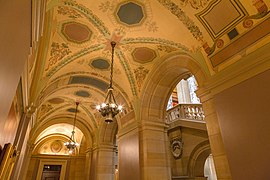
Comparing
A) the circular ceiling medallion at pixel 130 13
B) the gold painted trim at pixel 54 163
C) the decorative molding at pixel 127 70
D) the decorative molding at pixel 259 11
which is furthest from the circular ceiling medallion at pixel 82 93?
the gold painted trim at pixel 54 163

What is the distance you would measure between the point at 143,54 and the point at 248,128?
11.4 ft

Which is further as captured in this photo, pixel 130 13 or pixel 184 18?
pixel 130 13

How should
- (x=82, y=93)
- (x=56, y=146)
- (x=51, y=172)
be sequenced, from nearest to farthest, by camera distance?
(x=82, y=93) < (x=51, y=172) < (x=56, y=146)

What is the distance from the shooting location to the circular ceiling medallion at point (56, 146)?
1434 centimetres

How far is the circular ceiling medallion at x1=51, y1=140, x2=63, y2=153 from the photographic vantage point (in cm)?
1434

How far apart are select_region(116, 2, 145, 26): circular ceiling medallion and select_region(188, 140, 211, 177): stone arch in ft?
16.8

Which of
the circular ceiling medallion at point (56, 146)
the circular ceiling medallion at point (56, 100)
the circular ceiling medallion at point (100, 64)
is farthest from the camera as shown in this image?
the circular ceiling medallion at point (56, 146)

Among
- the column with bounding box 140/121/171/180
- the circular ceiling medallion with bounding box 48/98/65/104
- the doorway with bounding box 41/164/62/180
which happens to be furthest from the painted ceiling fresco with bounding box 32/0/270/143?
the doorway with bounding box 41/164/62/180

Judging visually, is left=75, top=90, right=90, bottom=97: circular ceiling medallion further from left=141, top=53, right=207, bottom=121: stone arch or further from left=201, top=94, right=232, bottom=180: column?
left=201, top=94, right=232, bottom=180: column

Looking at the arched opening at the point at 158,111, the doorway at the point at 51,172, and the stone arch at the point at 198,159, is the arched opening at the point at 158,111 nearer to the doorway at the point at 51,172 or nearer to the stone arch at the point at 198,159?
the stone arch at the point at 198,159

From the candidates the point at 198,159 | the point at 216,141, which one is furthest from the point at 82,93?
the point at 216,141

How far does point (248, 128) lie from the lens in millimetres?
2832

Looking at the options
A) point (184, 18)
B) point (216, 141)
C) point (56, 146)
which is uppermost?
point (184, 18)

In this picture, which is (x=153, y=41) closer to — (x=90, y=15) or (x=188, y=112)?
(x=90, y=15)
